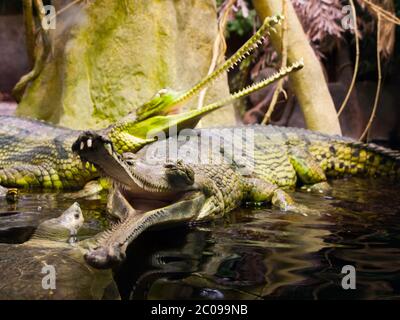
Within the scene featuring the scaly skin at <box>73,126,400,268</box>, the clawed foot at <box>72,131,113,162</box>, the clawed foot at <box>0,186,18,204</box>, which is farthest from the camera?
the clawed foot at <box>0,186,18,204</box>

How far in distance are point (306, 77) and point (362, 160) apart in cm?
123

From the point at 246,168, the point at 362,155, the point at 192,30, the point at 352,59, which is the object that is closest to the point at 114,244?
the point at 246,168

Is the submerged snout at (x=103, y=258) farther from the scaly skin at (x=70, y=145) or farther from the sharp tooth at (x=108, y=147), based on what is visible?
the scaly skin at (x=70, y=145)

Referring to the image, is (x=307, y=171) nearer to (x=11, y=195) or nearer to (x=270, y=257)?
(x=270, y=257)

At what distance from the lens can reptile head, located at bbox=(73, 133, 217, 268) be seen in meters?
1.80

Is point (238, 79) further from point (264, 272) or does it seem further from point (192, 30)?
point (264, 272)

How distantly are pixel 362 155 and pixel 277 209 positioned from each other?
199 cm

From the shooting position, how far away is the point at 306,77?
5.34 meters

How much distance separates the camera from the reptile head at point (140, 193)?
1.80 meters

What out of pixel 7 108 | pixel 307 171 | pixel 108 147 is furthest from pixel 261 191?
pixel 7 108

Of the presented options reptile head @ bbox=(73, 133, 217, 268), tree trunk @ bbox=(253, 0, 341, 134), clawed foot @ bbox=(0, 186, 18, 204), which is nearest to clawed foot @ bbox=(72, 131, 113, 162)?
reptile head @ bbox=(73, 133, 217, 268)

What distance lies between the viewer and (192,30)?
5.61 metres

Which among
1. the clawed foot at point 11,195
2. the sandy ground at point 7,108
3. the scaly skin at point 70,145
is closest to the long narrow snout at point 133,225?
the scaly skin at point 70,145

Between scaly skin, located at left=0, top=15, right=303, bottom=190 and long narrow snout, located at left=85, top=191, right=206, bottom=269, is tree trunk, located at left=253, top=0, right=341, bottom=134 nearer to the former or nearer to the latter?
scaly skin, located at left=0, top=15, right=303, bottom=190
